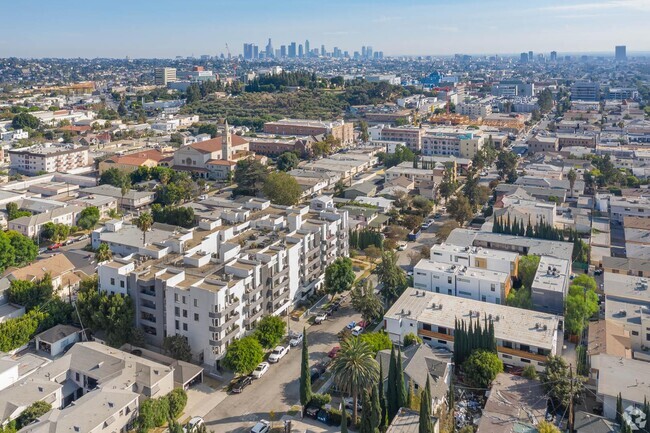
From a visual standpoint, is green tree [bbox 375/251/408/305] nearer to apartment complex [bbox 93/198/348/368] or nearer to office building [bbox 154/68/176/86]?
apartment complex [bbox 93/198/348/368]

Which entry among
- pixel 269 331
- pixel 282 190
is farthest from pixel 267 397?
pixel 282 190

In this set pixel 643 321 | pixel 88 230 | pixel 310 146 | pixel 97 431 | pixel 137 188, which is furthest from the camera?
pixel 310 146

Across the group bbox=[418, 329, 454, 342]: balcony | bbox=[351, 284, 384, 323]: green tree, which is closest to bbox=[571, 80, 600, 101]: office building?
bbox=[351, 284, 384, 323]: green tree

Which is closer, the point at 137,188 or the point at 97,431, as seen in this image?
the point at 97,431

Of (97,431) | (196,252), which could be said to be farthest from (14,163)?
(97,431)

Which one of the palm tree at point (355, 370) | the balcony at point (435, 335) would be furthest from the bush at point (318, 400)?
the balcony at point (435, 335)

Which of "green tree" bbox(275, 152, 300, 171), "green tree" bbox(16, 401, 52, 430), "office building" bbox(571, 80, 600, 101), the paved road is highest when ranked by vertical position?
"office building" bbox(571, 80, 600, 101)

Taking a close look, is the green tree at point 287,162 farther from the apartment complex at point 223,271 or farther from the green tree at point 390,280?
the green tree at point 390,280

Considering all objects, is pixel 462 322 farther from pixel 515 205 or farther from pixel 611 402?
pixel 515 205
